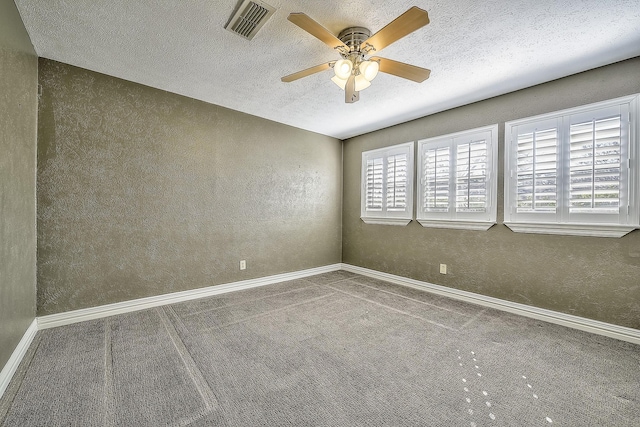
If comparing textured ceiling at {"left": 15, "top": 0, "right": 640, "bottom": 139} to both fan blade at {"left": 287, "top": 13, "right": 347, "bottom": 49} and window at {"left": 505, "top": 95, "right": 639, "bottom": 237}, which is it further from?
window at {"left": 505, "top": 95, "right": 639, "bottom": 237}

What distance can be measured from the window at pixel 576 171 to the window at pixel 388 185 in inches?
51.3

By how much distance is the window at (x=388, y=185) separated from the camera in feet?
13.4

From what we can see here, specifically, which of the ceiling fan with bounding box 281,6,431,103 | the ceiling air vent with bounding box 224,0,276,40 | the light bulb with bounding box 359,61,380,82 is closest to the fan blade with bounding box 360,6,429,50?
the ceiling fan with bounding box 281,6,431,103

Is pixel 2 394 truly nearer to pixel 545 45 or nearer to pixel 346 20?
pixel 346 20

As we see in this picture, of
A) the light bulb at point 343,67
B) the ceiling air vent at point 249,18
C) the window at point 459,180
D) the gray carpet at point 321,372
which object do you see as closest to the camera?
the gray carpet at point 321,372

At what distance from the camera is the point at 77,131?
2.65 m

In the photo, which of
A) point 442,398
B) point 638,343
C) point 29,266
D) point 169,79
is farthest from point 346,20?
point 638,343

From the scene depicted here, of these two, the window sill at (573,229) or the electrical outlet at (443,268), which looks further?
the electrical outlet at (443,268)

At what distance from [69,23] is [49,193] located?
1520 millimetres

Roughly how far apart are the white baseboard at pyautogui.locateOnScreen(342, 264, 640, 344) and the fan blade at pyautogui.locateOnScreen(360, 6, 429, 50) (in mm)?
3040

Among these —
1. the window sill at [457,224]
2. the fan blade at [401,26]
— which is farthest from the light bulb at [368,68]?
the window sill at [457,224]

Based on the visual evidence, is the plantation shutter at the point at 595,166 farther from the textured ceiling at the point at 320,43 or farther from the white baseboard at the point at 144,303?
the white baseboard at the point at 144,303

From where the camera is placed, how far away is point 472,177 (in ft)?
11.0

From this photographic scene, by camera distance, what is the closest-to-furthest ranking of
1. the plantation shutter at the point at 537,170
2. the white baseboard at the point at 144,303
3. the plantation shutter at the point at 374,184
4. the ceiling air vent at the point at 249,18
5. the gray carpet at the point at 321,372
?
the gray carpet at the point at 321,372 → the ceiling air vent at the point at 249,18 → the white baseboard at the point at 144,303 → the plantation shutter at the point at 537,170 → the plantation shutter at the point at 374,184
